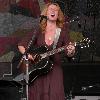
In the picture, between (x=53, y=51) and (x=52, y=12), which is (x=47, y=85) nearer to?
(x=53, y=51)

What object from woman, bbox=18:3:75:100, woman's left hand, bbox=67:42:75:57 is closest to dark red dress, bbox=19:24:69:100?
woman, bbox=18:3:75:100

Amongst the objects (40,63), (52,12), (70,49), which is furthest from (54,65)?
(52,12)

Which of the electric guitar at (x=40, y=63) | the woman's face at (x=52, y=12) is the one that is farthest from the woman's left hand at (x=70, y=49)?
the woman's face at (x=52, y=12)

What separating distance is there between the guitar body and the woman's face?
346 millimetres

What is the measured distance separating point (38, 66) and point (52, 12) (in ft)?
2.08

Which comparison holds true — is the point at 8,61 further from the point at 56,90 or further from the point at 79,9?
the point at 56,90

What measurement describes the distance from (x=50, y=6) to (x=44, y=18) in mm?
154

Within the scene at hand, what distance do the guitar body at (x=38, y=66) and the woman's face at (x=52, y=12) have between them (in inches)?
13.6

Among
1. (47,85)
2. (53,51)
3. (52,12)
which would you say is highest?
(52,12)

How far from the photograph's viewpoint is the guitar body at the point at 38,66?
5117 millimetres

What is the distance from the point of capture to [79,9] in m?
8.04

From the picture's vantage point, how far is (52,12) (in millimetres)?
5152

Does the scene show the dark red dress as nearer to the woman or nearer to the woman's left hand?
the woman

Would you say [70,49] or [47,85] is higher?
[70,49]
